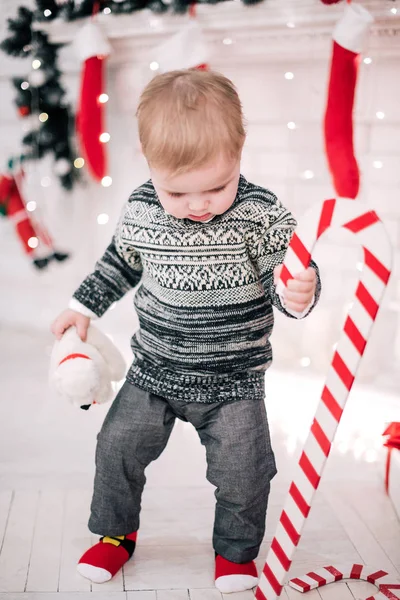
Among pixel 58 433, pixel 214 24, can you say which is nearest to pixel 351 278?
pixel 214 24

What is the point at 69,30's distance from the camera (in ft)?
9.21

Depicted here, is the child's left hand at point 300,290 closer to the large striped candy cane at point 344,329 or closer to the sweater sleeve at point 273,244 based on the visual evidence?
the large striped candy cane at point 344,329

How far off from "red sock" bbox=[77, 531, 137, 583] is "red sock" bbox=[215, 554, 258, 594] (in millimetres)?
186

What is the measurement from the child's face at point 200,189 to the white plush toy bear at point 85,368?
338 millimetres

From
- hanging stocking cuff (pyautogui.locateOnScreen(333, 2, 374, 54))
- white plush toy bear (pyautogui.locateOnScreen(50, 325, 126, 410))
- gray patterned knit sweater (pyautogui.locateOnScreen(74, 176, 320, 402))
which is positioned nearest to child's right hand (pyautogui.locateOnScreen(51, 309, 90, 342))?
white plush toy bear (pyautogui.locateOnScreen(50, 325, 126, 410))

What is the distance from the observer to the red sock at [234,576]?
1366 mm

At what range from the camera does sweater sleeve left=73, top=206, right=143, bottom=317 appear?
1.47 meters

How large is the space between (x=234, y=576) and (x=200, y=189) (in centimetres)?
74

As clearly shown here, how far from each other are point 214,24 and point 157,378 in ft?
5.54

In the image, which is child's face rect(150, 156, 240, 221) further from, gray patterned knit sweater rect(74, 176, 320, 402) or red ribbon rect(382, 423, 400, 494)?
red ribbon rect(382, 423, 400, 494)

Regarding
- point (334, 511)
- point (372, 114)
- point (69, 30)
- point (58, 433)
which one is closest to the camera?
point (334, 511)

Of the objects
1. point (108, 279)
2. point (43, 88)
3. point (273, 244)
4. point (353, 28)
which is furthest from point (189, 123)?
point (43, 88)

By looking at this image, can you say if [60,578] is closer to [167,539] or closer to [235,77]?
[167,539]

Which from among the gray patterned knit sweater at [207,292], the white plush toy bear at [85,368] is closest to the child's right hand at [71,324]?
the white plush toy bear at [85,368]
